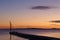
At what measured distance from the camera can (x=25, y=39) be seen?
1645 centimetres

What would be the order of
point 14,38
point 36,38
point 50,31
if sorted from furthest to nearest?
point 50,31, point 14,38, point 36,38

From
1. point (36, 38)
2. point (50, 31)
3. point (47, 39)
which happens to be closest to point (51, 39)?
point (47, 39)

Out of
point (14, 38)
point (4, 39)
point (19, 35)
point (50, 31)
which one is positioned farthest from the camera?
point (50, 31)

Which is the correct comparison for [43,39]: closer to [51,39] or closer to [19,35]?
[51,39]

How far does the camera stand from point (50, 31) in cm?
2008

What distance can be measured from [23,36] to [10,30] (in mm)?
1731

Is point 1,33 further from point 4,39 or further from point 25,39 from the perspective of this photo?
point 25,39

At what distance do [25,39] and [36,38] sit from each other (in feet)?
6.55

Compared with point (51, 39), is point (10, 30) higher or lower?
higher

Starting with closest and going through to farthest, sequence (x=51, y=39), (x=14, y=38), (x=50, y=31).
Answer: (x=51, y=39) → (x=14, y=38) → (x=50, y=31)

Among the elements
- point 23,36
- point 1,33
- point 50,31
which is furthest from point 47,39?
point 50,31

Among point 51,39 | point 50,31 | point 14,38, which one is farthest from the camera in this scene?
point 50,31

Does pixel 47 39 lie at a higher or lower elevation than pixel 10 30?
lower

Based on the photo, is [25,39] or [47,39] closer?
[47,39]
